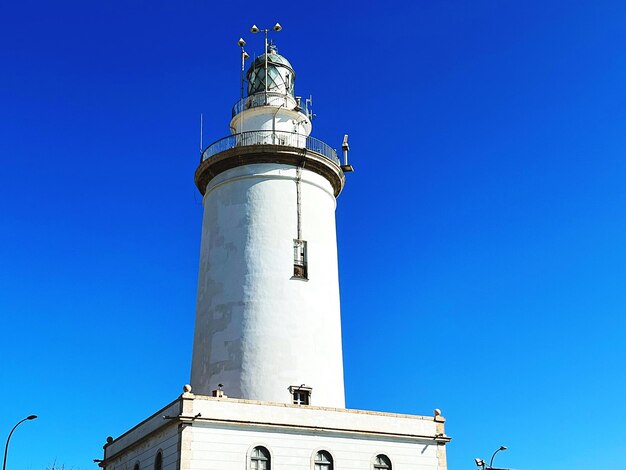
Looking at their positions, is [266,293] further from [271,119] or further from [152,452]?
[271,119]

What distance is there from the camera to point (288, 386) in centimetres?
3161

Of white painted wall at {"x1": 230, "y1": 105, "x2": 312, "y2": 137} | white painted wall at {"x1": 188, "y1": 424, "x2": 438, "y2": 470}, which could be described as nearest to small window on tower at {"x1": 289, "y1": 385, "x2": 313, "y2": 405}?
white painted wall at {"x1": 188, "y1": 424, "x2": 438, "y2": 470}

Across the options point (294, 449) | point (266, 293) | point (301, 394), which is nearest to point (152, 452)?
point (294, 449)

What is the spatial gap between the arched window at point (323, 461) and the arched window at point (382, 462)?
1775 millimetres

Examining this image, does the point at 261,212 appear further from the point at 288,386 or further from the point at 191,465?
the point at 191,465

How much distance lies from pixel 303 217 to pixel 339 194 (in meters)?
3.89

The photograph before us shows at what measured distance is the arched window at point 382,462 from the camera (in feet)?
95.4

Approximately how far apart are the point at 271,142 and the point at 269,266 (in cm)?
631

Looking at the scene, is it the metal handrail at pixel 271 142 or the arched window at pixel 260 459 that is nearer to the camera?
the arched window at pixel 260 459

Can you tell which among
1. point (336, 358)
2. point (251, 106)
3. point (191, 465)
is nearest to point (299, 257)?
point (336, 358)

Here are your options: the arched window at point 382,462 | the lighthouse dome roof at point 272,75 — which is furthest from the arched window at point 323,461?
the lighthouse dome roof at point 272,75

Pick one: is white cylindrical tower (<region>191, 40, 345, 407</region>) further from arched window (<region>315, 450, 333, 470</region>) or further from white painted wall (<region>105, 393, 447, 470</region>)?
arched window (<region>315, 450, 333, 470</region>)

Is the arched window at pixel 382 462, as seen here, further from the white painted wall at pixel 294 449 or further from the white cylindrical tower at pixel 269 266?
the white cylindrical tower at pixel 269 266

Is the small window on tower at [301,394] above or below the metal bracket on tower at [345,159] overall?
below
